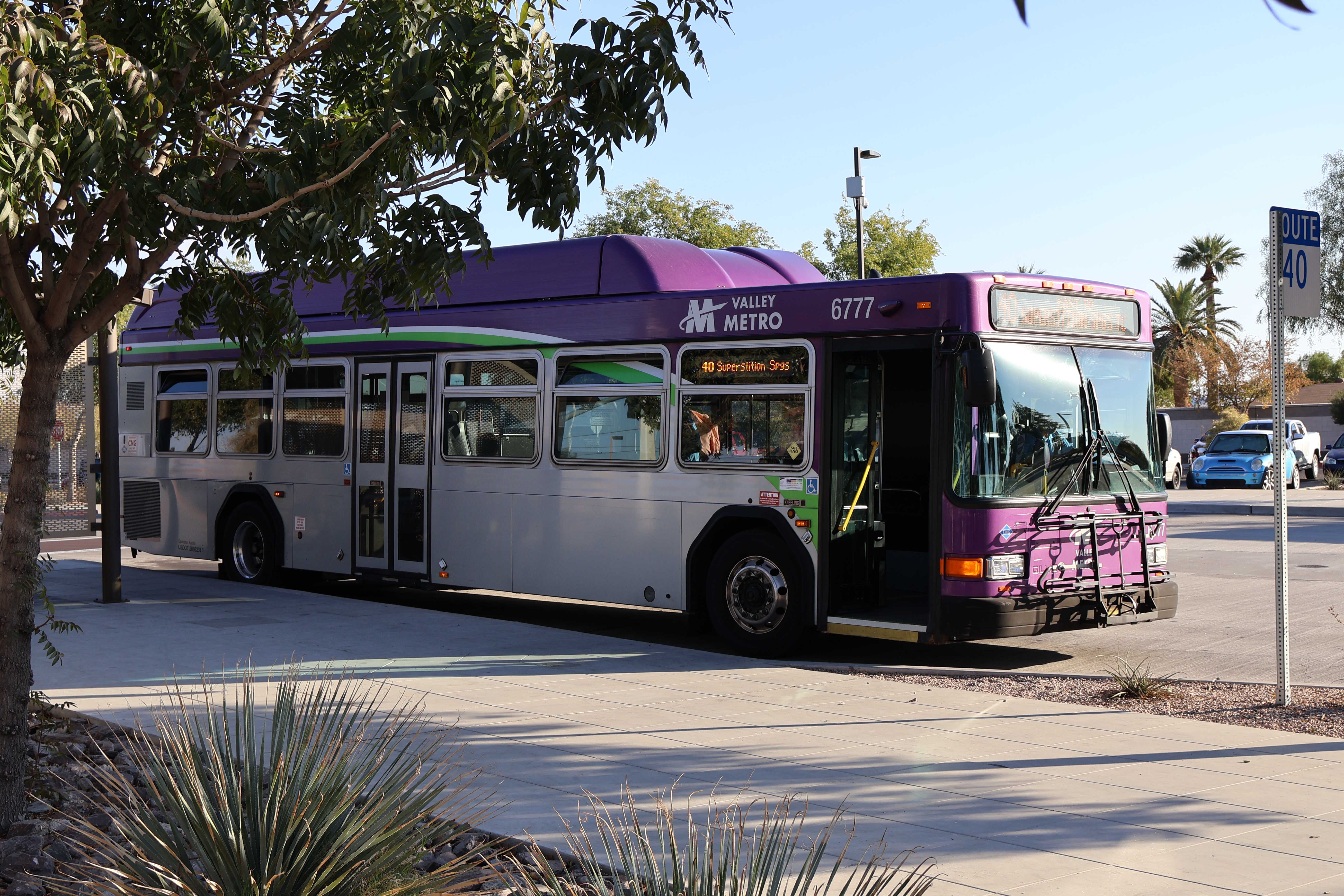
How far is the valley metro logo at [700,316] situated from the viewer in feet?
37.0

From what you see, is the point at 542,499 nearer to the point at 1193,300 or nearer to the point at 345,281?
the point at 345,281

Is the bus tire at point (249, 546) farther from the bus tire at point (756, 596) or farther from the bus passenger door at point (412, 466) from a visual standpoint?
the bus tire at point (756, 596)

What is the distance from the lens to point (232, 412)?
52.5ft

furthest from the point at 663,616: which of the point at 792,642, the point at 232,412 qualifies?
the point at 232,412

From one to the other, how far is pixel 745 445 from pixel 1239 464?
29.2 m

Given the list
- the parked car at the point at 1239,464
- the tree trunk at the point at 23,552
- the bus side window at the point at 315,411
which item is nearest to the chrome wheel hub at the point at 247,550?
the bus side window at the point at 315,411

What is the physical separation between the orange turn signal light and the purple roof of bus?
2795mm

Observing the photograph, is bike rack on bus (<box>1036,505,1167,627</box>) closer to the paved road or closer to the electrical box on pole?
the paved road

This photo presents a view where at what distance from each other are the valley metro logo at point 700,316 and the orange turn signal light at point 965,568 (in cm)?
299

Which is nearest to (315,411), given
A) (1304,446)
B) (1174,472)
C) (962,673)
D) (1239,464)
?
(962,673)

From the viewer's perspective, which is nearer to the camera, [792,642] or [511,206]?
[511,206]

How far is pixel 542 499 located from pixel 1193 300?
6365cm

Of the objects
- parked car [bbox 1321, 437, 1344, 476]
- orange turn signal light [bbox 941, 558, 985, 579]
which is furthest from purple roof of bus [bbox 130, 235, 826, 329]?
parked car [bbox 1321, 437, 1344, 476]

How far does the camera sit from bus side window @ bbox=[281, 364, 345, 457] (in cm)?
1466
